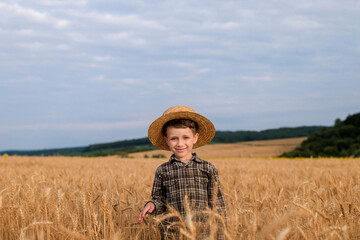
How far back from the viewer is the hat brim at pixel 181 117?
231 centimetres

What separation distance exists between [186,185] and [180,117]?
1.65ft

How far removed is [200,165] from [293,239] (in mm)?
844

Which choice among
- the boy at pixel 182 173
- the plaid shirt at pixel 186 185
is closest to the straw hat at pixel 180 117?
the boy at pixel 182 173

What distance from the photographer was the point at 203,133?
2.59 metres

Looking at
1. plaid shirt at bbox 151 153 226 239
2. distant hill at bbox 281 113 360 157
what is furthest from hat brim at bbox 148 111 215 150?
distant hill at bbox 281 113 360 157

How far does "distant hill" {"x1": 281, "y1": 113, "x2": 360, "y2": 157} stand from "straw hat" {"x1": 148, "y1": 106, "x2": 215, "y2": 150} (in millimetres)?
23608

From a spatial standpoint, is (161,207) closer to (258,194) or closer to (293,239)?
(293,239)

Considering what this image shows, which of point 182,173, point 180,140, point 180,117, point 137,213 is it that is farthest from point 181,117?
point 137,213

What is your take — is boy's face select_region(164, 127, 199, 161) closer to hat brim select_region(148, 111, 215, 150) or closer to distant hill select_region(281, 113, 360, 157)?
hat brim select_region(148, 111, 215, 150)

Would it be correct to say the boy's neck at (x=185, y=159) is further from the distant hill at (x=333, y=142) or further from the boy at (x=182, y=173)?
the distant hill at (x=333, y=142)

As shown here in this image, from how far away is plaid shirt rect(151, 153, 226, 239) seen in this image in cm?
233

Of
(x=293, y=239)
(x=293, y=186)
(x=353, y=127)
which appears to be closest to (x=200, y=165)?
(x=293, y=239)

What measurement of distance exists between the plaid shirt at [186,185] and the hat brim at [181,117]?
0.82 feet

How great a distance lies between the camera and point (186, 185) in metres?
2.34
